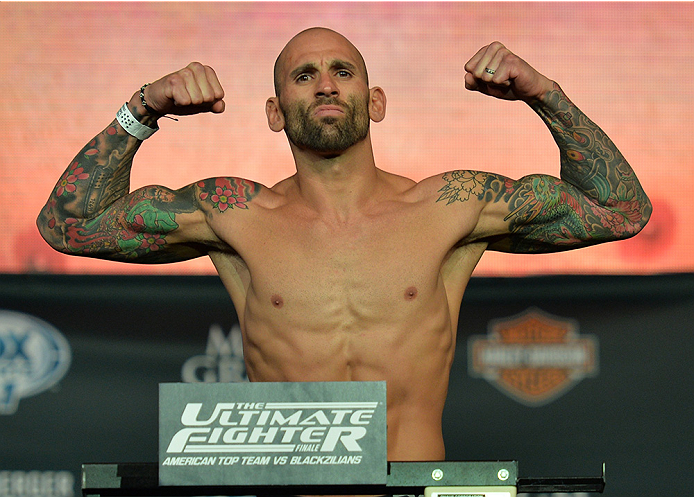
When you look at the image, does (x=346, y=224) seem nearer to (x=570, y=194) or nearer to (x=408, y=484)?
(x=570, y=194)

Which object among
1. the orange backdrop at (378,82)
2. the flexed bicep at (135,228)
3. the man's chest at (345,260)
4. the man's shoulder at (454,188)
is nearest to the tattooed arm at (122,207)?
the flexed bicep at (135,228)

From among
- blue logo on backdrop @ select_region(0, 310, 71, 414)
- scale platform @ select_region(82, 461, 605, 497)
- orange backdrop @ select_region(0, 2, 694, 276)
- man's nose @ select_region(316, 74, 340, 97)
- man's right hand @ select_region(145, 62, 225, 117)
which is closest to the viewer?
scale platform @ select_region(82, 461, 605, 497)

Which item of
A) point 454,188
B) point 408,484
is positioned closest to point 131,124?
point 454,188

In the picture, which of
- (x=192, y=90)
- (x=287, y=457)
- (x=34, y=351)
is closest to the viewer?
(x=287, y=457)

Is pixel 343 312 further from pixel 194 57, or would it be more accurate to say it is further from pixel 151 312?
pixel 194 57

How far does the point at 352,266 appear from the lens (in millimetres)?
2229

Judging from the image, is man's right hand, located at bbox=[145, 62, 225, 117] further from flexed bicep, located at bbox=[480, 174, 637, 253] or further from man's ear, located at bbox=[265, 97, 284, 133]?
flexed bicep, located at bbox=[480, 174, 637, 253]

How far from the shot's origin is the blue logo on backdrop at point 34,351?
3082 millimetres

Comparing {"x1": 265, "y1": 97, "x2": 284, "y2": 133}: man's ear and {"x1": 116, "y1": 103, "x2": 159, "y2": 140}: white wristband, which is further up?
{"x1": 265, "y1": 97, "x2": 284, "y2": 133}: man's ear

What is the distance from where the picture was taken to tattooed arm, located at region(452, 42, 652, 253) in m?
2.27

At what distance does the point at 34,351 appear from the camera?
309 centimetres

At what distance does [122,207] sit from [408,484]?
108cm

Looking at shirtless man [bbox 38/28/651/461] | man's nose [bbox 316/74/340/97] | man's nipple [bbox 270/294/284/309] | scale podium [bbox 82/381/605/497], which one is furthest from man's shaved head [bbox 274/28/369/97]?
scale podium [bbox 82/381/605/497]

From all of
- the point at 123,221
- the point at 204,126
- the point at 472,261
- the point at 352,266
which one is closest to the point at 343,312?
the point at 352,266
